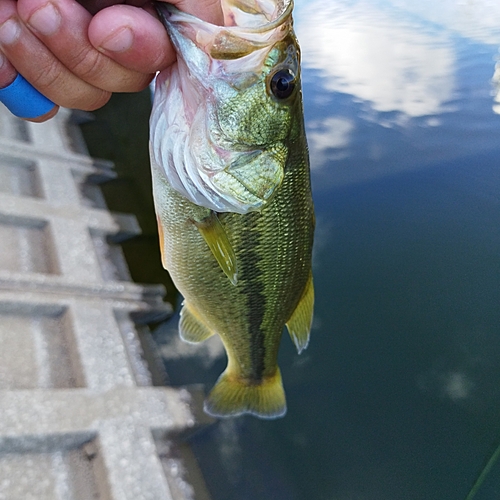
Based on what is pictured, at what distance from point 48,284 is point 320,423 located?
5.90ft

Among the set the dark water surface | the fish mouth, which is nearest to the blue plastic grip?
the fish mouth

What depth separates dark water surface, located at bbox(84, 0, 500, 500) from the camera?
2.50 metres

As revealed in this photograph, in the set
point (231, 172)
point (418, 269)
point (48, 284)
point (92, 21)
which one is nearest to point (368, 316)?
point (418, 269)

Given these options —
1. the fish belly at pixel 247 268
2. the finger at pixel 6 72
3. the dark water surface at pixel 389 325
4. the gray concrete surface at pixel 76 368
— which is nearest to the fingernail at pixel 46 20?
the finger at pixel 6 72

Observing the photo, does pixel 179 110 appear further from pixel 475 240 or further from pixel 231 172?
pixel 475 240

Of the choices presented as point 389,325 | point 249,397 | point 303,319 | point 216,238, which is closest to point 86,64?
point 216,238

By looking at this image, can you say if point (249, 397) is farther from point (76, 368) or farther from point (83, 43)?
point (83, 43)

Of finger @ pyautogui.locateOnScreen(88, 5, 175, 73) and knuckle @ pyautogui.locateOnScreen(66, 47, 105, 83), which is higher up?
finger @ pyautogui.locateOnScreen(88, 5, 175, 73)

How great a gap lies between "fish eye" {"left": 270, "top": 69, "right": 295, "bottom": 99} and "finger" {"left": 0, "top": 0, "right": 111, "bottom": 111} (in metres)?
0.38

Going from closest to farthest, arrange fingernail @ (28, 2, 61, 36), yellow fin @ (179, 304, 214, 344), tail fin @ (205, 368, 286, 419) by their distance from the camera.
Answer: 1. fingernail @ (28, 2, 61, 36)
2. yellow fin @ (179, 304, 214, 344)
3. tail fin @ (205, 368, 286, 419)

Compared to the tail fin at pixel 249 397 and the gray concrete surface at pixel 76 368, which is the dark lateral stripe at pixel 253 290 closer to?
the tail fin at pixel 249 397

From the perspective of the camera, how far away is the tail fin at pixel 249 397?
1.81 m

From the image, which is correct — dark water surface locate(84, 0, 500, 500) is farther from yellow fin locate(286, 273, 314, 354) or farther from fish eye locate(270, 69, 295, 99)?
fish eye locate(270, 69, 295, 99)

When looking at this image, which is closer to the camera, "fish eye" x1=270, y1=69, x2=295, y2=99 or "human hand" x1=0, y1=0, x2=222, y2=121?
"human hand" x1=0, y1=0, x2=222, y2=121
